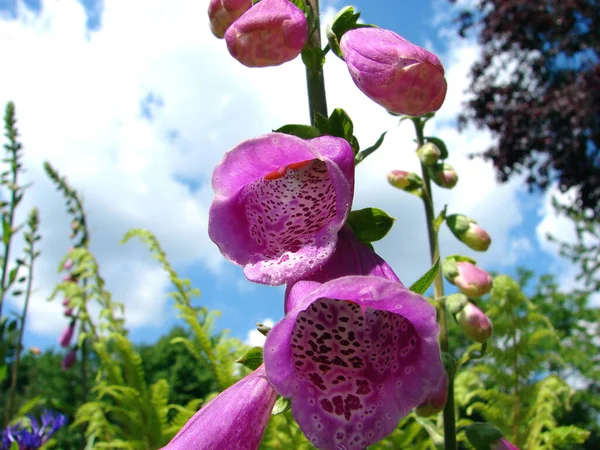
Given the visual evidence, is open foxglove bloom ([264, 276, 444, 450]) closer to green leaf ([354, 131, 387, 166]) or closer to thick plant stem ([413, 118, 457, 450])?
green leaf ([354, 131, 387, 166])

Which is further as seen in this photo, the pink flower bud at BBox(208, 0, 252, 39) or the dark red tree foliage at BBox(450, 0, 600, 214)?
the dark red tree foliage at BBox(450, 0, 600, 214)

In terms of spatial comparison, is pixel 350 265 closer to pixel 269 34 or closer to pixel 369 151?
pixel 369 151

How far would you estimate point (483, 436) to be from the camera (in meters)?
0.89

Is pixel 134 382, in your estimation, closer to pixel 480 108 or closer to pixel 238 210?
pixel 238 210

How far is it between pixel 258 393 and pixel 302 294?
145mm

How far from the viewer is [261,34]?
0.57 meters

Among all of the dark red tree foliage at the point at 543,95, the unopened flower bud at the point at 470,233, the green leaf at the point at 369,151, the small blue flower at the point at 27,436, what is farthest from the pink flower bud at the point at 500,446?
the dark red tree foliage at the point at 543,95

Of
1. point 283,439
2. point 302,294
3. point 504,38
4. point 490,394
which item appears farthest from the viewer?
point 504,38

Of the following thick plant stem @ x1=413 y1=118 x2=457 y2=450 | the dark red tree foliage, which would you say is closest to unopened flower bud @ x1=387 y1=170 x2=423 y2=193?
thick plant stem @ x1=413 y1=118 x2=457 y2=450

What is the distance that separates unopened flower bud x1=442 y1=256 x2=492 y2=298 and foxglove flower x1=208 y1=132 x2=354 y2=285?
0.53 metres

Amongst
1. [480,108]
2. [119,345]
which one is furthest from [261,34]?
[480,108]

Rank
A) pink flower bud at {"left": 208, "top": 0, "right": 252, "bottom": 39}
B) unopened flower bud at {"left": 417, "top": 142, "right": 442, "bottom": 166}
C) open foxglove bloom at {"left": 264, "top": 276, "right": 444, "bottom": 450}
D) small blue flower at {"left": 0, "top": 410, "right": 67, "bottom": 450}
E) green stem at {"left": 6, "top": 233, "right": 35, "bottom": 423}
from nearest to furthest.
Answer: open foxglove bloom at {"left": 264, "top": 276, "right": 444, "bottom": 450} < pink flower bud at {"left": 208, "top": 0, "right": 252, "bottom": 39} < unopened flower bud at {"left": 417, "top": 142, "right": 442, "bottom": 166} < small blue flower at {"left": 0, "top": 410, "right": 67, "bottom": 450} < green stem at {"left": 6, "top": 233, "right": 35, "bottom": 423}

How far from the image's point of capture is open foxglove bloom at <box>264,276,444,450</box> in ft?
1.46

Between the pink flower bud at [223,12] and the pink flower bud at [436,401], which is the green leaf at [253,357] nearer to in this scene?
the pink flower bud at [436,401]
